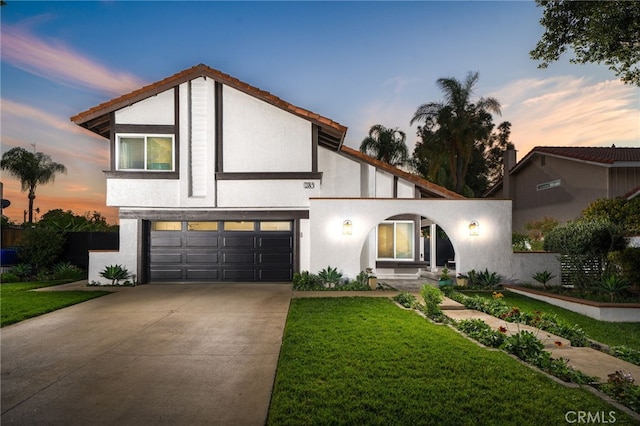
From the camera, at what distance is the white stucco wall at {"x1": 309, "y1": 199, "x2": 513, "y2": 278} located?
1208cm

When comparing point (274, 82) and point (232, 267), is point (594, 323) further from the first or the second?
point (274, 82)

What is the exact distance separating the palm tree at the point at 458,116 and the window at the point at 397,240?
1632 centimetres

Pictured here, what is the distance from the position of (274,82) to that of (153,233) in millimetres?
13297

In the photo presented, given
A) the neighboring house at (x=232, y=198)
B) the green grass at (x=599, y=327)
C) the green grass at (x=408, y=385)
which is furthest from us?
the neighboring house at (x=232, y=198)

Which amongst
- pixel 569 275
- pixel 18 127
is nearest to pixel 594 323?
pixel 569 275

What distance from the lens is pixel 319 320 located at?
289 inches

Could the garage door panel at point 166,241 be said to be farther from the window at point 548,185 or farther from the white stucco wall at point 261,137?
the window at point 548,185

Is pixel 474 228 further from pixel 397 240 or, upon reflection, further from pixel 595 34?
pixel 595 34

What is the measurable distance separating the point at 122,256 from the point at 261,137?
21.2 ft

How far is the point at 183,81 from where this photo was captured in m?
12.3

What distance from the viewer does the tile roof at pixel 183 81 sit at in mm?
12102

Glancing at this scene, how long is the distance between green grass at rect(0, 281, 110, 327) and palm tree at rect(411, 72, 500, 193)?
85.6 feet

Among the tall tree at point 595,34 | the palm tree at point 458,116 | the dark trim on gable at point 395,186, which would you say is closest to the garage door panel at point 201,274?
the dark trim on gable at point 395,186

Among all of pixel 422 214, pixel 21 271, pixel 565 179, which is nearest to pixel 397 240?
pixel 422 214
